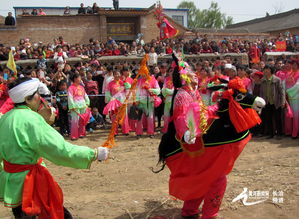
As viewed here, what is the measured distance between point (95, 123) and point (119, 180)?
4903mm

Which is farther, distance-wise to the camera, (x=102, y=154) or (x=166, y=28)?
(x=166, y=28)

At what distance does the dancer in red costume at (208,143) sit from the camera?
387cm

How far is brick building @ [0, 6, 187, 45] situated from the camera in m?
19.5

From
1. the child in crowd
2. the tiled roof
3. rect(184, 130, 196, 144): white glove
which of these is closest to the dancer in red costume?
rect(184, 130, 196, 144): white glove

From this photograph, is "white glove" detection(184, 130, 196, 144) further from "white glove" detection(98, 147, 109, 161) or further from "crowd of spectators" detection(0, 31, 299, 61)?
"crowd of spectators" detection(0, 31, 299, 61)

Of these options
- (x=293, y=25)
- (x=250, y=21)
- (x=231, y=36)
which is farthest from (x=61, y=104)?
(x=250, y=21)

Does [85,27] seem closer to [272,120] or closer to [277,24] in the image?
[272,120]

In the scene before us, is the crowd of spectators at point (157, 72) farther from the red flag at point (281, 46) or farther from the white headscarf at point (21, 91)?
the red flag at point (281, 46)

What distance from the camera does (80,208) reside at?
15.5 ft

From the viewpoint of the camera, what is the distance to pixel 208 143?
3.94 m

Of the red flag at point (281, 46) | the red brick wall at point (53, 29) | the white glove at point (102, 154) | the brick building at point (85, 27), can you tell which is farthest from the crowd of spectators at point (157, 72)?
the red flag at point (281, 46)

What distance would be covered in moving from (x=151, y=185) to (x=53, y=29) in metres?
17.2

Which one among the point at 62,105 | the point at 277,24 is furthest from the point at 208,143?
the point at 277,24

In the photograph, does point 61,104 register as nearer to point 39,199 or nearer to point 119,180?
point 119,180
